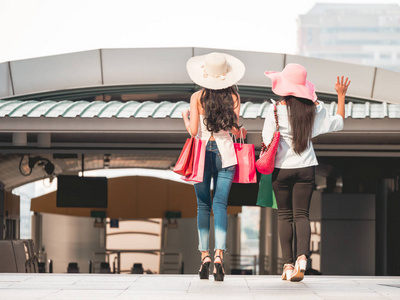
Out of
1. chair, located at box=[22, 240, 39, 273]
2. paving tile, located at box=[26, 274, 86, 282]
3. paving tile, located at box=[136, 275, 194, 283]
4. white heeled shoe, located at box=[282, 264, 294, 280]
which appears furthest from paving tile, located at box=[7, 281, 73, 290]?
chair, located at box=[22, 240, 39, 273]

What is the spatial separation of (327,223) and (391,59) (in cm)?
18684

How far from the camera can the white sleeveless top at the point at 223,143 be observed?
5.66 metres

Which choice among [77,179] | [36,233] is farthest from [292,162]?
[36,233]

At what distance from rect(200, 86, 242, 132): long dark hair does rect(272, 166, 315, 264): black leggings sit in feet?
1.85

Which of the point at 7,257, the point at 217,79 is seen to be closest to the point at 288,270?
the point at 217,79

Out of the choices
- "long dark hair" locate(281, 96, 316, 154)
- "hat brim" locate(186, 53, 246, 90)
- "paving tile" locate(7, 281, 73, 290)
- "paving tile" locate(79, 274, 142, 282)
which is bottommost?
"paving tile" locate(79, 274, 142, 282)

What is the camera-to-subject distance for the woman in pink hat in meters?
5.58

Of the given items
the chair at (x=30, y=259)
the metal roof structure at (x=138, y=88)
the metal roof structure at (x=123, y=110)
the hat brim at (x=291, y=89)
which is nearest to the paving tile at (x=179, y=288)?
the hat brim at (x=291, y=89)

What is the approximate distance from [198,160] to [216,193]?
358 millimetres

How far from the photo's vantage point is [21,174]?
54.5 feet

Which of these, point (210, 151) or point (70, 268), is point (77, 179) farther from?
point (210, 151)

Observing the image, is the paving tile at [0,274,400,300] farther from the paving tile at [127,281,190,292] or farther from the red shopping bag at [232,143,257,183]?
the red shopping bag at [232,143,257,183]

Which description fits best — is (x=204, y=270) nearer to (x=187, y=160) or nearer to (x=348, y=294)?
(x=187, y=160)

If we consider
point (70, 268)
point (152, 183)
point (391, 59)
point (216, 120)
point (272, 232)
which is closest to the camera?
point (216, 120)
